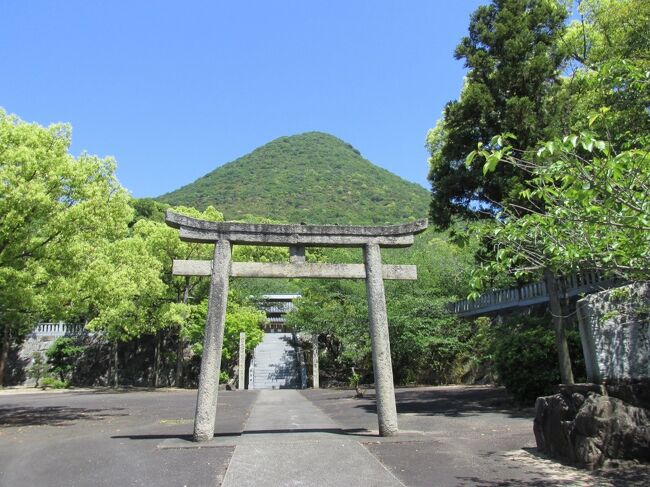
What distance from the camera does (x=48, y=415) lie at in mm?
11789

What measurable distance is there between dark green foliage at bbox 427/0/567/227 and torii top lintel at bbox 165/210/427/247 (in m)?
3.74

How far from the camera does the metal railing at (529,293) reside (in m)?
12.6

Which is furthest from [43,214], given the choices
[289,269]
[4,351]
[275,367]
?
[4,351]

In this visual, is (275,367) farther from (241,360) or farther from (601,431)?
(601,431)

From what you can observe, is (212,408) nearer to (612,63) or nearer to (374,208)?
(612,63)

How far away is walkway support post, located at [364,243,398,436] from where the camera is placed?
7.58 m

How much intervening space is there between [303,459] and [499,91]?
9.52 meters

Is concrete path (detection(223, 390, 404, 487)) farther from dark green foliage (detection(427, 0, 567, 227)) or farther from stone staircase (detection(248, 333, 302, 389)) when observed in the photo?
stone staircase (detection(248, 333, 302, 389))

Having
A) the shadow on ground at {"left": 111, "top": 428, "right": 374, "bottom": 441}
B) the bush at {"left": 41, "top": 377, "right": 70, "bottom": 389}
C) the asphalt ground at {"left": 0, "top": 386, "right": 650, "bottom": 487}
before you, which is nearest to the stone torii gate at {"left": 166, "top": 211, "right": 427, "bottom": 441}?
the shadow on ground at {"left": 111, "top": 428, "right": 374, "bottom": 441}

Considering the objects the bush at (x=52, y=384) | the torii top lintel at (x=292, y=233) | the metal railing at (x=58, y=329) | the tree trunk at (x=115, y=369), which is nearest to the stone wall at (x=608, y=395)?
the torii top lintel at (x=292, y=233)

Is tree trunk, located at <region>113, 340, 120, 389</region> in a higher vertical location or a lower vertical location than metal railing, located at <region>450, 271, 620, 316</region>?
lower

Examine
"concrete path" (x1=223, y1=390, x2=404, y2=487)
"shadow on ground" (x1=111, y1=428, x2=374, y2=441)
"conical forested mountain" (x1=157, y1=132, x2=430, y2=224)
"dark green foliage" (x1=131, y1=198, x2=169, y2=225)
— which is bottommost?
"concrete path" (x1=223, y1=390, x2=404, y2=487)

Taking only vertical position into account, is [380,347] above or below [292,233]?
below

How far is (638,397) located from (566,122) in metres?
7.81
